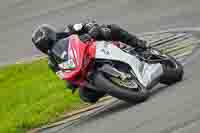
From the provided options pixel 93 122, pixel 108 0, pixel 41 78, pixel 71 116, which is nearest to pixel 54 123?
pixel 71 116

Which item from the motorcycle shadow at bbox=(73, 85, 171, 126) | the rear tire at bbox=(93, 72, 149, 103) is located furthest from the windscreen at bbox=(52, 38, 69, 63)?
the motorcycle shadow at bbox=(73, 85, 171, 126)

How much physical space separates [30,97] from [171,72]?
10.7 feet

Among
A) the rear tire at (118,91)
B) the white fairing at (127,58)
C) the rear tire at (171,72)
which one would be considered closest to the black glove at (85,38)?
the white fairing at (127,58)

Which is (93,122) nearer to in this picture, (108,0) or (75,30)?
(75,30)

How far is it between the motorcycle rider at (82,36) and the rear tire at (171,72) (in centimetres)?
59

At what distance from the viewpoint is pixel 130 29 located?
17.8 metres

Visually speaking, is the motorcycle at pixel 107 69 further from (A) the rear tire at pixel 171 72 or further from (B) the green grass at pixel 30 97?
(B) the green grass at pixel 30 97

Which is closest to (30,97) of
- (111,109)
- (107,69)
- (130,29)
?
(111,109)

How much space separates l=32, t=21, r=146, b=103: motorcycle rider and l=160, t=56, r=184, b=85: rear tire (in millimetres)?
591

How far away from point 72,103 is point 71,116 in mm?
631

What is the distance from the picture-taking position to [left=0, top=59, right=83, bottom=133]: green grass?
1239 centimetres

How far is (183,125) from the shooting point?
28.4ft

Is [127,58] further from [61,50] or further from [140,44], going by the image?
[61,50]

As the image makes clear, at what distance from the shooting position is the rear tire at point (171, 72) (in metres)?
11.7
